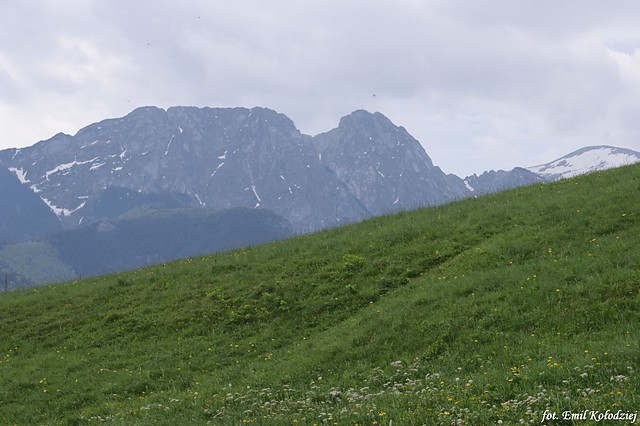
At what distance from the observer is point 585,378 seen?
12.3m

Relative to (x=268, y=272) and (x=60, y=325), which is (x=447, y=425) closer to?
(x=268, y=272)

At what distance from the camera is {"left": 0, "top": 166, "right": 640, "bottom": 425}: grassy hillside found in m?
13.1

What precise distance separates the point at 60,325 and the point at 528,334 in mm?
21376

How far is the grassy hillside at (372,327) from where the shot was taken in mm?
13062

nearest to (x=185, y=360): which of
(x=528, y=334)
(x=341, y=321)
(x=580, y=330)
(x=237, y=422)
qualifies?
(x=341, y=321)

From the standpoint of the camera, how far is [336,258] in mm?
29328

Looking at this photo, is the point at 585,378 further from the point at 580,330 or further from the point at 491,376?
the point at 580,330

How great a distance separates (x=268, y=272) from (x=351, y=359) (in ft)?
40.3

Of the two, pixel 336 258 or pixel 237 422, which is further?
pixel 336 258

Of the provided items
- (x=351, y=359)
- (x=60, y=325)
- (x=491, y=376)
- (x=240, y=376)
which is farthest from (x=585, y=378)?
(x=60, y=325)

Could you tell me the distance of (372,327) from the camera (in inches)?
780

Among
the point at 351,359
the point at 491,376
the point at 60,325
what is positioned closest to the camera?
the point at 491,376

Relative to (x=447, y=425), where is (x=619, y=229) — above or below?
above

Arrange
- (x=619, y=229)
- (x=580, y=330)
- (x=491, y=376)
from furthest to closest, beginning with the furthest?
(x=619, y=229)
(x=580, y=330)
(x=491, y=376)
